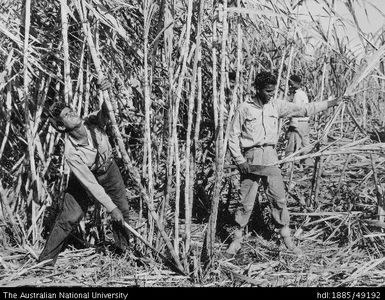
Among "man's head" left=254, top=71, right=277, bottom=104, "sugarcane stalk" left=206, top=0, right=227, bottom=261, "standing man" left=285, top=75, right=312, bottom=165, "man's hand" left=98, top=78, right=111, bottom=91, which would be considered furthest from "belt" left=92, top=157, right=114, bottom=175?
"standing man" left=285, top=75, right=312, bottom=165

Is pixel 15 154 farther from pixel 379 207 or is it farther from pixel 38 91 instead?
pixel 379 207

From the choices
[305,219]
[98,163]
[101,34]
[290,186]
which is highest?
[101,34]

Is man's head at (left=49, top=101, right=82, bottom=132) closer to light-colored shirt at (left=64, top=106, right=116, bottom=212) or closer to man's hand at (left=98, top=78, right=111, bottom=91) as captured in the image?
light-colored shirt at (left=64, top=106, right=116, bottom=212)

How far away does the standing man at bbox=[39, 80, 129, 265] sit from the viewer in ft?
8.89

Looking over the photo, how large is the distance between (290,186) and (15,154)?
6.99 feet

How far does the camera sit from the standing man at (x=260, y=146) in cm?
293

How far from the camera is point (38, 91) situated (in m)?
3.04

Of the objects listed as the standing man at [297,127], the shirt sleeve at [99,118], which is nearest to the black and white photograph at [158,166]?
the shirt sleeve at [99,118]

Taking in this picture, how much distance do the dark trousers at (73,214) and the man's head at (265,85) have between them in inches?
41.8

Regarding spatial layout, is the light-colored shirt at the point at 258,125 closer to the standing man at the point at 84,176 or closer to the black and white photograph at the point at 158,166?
the black and white photograph at the point at 158,166

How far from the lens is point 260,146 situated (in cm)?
299

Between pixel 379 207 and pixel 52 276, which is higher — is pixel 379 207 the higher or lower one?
the higher one

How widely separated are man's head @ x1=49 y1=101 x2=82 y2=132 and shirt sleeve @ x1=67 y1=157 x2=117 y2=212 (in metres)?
0.19

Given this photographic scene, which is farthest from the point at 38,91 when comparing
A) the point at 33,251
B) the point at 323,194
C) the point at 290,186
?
the point at 323,194
